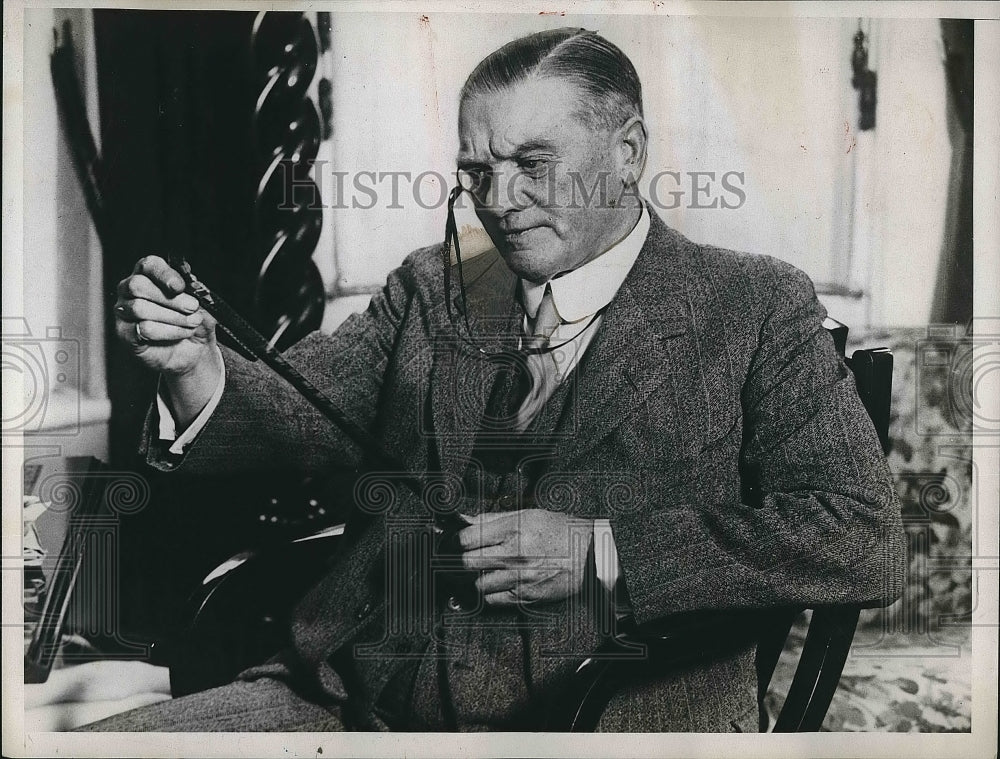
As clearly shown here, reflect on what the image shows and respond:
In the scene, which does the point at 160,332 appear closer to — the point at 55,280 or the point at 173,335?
the point at 173,335

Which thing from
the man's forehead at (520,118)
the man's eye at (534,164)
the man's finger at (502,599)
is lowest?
the man's finger at (502,599)

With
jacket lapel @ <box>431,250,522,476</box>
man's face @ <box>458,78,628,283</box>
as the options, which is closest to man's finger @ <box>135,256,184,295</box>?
jacket lapel @ <box>431,250,522,476</box>

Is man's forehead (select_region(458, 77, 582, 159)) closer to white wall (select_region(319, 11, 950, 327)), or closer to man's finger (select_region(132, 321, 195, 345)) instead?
white wall (select_region(319, 11, 950, 327))

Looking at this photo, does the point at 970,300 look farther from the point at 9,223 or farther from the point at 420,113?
the point at 9,223

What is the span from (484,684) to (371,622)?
325 mm

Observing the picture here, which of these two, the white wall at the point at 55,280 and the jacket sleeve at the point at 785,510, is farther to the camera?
the white wall at the point at 55,280

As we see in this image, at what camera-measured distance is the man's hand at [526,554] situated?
2.37 m

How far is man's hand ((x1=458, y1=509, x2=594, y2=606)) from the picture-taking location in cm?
237

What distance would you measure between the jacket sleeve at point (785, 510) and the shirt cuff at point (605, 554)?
Result: 0.02m

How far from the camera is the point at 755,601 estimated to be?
7.77 feet

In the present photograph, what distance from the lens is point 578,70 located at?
2.42m

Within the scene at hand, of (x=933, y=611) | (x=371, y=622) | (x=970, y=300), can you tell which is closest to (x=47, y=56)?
(x=371, y=622)

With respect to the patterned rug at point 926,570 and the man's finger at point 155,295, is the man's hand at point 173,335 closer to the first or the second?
the man's finger at point 155,295

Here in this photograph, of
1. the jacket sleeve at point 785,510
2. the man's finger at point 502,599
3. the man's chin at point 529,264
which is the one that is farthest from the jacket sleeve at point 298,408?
the jacket sleeve at point 785,510
